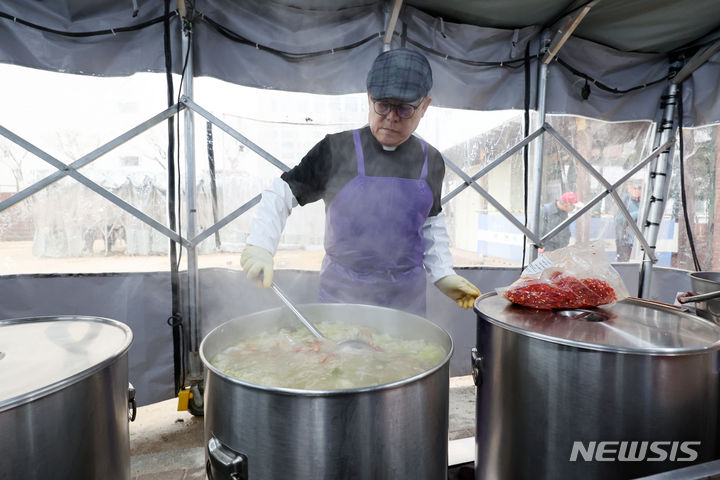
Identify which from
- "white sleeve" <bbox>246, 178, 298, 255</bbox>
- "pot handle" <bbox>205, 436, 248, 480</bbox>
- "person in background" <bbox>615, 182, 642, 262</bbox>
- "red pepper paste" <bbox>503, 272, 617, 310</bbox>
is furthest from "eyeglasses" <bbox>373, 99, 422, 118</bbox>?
"person in background" <bbox>615, 182, 642, 262</bbox>

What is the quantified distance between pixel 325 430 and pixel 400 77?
1.66m

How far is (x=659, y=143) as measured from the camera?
4.07m

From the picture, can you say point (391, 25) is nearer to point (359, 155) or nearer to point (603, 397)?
point (359, 155)

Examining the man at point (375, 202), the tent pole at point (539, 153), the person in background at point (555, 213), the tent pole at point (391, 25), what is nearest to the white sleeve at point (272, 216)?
the man at point (375, 202)

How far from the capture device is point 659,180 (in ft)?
13.4

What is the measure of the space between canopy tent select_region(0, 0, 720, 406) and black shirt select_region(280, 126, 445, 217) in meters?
1.06

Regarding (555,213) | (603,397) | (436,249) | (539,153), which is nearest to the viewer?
(603,397)

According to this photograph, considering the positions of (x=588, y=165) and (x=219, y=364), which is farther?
(x=588, y=165)

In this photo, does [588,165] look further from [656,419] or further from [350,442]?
[350,442]

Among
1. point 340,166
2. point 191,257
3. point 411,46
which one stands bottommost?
point 191,257

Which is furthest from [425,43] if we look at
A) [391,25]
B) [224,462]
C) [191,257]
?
[224,462]

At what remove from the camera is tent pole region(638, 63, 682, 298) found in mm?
3980

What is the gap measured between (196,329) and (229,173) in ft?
4.48

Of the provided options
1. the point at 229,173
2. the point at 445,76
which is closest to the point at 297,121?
the point at 229,173
